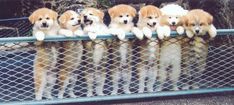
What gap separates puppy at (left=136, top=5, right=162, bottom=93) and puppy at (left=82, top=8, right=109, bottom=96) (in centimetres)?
28

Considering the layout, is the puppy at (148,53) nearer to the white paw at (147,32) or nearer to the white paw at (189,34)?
the white paw at (147,32)

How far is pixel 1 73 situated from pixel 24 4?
1973 millimetres

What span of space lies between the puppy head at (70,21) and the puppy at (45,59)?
6 centimetres

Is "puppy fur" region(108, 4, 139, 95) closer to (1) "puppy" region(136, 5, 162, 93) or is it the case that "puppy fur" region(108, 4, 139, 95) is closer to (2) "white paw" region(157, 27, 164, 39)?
(1) "puppy" region(136, 5, 162, 93)

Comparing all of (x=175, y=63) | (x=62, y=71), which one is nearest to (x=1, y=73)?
(x=62, y=71)

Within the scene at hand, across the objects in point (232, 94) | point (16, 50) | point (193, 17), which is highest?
point (193, 17)

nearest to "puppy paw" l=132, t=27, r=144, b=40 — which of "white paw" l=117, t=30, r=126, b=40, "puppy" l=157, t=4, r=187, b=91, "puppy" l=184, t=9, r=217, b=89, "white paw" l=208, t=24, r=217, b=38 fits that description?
"white paw" l=117, t=30, r=126, b=40

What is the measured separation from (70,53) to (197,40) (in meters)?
0.96

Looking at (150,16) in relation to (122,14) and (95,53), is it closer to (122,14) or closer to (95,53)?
(122,14)

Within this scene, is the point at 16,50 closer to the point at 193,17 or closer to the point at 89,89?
the point at 89,89

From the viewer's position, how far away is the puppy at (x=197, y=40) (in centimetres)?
361

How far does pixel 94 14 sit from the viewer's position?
3.84 metres

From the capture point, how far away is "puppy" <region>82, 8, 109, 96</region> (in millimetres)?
3637

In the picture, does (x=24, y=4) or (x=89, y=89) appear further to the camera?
(x=24, y=4)
